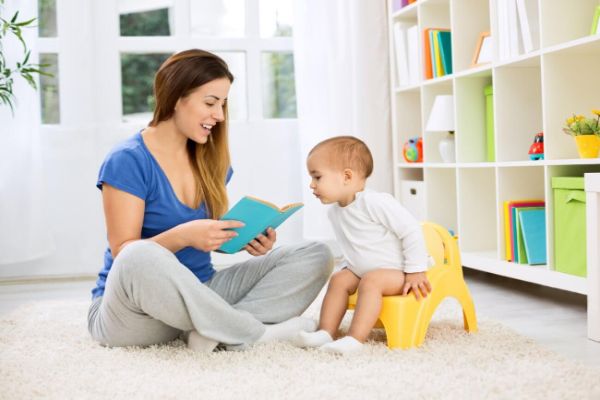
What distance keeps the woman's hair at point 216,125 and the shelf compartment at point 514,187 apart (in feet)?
3.72

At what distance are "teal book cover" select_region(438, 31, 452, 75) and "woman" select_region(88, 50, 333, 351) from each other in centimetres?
141

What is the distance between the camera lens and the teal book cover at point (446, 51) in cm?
310

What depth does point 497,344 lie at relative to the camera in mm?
1792

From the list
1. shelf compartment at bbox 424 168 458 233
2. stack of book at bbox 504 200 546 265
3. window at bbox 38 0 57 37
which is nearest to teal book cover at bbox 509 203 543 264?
stack of book at bbox 504 200 546 265

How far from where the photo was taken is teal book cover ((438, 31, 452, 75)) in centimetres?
310

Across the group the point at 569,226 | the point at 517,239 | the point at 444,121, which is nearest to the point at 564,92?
the point at 569,226

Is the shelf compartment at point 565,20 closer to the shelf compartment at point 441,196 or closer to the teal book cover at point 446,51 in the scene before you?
the teal book cover at point 446,51

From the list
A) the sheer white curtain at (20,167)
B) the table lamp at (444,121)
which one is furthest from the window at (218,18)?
the table lamp at (444,121)

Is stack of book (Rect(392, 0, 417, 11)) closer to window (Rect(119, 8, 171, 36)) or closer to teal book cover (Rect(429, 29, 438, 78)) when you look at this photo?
teal book cover (Rect(429, 29, 438, 78))

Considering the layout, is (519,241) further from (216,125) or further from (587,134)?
(216,125)

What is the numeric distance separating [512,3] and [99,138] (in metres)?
1.87

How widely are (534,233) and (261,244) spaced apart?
111cm

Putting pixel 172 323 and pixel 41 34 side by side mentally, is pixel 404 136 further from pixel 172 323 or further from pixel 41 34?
pixel 172 323

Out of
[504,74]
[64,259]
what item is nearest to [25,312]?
[64,259]
